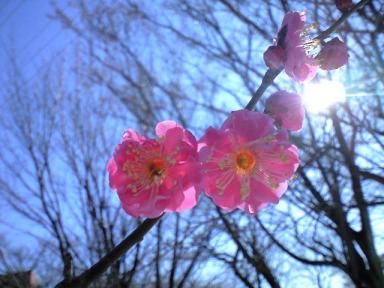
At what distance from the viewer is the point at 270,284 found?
190 inches

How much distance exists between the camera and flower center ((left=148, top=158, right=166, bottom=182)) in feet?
3.68

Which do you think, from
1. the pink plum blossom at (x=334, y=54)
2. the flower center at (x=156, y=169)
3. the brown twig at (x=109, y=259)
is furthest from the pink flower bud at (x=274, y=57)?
the brown twig at (x=109, y=259)

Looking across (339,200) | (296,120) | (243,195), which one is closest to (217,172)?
(243,195)

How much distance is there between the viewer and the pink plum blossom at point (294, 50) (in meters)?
1.16

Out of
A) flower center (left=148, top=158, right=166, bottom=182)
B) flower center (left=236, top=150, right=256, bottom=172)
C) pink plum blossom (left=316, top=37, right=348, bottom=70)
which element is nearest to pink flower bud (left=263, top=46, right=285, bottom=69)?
pink plum blossom (left=316, top=37, right=348, bottom=70)

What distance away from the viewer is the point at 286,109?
1102 mm

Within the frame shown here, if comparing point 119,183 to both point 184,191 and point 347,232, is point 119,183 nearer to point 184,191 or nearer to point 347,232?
point 184,191

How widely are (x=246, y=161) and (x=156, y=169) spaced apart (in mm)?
244

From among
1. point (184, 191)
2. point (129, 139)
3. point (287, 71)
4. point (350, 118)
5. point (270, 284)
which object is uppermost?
point (350, 118)

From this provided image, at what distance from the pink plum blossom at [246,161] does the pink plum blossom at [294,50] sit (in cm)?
19

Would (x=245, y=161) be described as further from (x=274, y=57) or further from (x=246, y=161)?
(x=274, y=57)

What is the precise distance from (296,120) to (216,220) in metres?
4.06

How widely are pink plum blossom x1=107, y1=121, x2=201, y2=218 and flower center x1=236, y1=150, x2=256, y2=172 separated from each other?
16cm

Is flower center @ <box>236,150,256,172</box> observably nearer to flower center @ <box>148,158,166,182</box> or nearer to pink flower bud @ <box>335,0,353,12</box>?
flower center @ <box>148,158,166,182</box>
